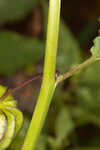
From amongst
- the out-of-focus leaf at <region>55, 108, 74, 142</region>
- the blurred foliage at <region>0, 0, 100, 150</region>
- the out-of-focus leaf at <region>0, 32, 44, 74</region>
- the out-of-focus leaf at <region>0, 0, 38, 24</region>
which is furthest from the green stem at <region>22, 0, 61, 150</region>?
the out-of-focus leaf at <region>0, 0, 38, 24</region>

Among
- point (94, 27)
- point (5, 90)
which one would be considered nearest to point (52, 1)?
point (5, 90)

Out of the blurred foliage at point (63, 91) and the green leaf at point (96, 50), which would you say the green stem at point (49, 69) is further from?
the blurred foliage at point (63, 91)

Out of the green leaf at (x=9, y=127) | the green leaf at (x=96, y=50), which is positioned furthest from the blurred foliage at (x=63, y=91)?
the green leaf at (x=96, y=50)

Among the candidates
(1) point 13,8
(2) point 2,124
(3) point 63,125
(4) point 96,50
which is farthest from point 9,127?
(1) point 13,8

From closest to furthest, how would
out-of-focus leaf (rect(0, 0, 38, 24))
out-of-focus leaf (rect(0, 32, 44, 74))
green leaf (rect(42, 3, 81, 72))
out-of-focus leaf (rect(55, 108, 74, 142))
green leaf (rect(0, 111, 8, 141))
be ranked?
green leaf (rect(0, 111, 8, 141))
out-of-focus leaf (rect(55, 108, 74, 142))
green leaf (rect(42, 3, 81, 72))
out-of-focus leaf (rect(0, 32, 44, 74))
out-of-focus leaf (rect(0, 0, 38, 24))

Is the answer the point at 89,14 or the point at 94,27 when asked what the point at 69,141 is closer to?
the point at 94,27

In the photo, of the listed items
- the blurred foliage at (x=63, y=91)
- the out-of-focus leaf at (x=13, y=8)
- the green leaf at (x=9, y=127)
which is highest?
the out-of-focus leaf at (x=13, y=8)

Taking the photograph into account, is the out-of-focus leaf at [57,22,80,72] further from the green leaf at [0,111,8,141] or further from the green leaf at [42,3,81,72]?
the green leaf at [0,111,8,141]
